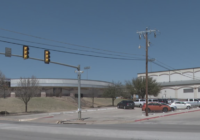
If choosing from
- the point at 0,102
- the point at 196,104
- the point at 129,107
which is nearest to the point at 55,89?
the point at 0,102

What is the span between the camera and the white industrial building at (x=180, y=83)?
8056cm

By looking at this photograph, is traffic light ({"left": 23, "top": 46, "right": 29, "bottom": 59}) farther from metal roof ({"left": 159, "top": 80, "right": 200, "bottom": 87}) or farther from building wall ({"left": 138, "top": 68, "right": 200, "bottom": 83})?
building wall ({"left": 138, "top": 68, "right": 200, "bottom": 83})

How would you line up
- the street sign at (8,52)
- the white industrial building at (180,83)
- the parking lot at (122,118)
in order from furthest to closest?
1. the white industrial building at (180,83)
2. the parking lot at (122,118)
3. the street sign at (8,52)

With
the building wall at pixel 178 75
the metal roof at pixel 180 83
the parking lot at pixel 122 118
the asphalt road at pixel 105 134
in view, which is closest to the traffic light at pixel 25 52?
the asphalt road at pixel 105 134

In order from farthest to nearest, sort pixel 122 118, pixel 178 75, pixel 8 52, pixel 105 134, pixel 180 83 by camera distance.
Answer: pixel 178 75
pixel 180 83
pixel 122 118
pixel 8 52
pixel 105 134

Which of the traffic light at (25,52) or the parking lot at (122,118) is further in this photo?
the parking lot at (122,118)

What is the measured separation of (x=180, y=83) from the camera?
281ft

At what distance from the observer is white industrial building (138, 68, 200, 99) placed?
80.6 meters

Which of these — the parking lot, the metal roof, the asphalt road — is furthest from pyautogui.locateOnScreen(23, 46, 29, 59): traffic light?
the metal roof

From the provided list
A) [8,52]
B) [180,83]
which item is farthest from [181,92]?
[8,52]

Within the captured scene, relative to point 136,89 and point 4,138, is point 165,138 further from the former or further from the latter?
point 136,89

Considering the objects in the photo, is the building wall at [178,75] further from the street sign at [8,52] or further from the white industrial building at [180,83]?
the street sign at [8,52]

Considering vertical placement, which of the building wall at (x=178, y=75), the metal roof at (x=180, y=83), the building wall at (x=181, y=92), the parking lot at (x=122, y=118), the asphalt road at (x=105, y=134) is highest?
the building wall at (x=178, y=75)

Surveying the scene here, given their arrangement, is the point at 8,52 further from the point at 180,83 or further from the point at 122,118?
the point at 180,83
